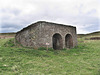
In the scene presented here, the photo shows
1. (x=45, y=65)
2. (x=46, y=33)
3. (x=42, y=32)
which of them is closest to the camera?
(x=45, y=65)

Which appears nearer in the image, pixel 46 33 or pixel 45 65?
pixel 45 65

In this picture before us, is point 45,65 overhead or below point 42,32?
below

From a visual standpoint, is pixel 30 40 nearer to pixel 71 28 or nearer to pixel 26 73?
pixel 71 28

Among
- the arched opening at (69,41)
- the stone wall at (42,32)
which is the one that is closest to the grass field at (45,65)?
the stone wall at (42,32)

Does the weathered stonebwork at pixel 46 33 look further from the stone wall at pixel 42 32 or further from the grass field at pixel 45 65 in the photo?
the grass field at pixel 45 65

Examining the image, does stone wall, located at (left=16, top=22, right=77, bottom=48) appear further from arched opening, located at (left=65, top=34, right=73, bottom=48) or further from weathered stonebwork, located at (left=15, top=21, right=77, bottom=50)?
arched opening, located at (left=65, top=34, right=73, bottom=48)

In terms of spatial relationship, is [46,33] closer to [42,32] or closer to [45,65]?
[42,32]

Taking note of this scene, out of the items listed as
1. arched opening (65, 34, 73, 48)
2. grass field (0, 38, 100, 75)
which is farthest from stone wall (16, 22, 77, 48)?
grass field (0, 38, 100, 75)

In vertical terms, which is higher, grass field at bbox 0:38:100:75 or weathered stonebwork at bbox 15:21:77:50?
weathered stonebwork at bbox 15:21:77:50

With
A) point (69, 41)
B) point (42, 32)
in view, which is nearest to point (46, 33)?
point (42, 32)

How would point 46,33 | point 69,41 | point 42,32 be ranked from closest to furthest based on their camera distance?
point 42,32
point 46,33
point 69,41

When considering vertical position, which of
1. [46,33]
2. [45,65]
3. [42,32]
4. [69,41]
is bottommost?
[45,65]

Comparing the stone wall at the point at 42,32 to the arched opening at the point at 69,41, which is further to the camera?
the arched opening at the point at 69,41

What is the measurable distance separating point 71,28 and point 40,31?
5.98 m
